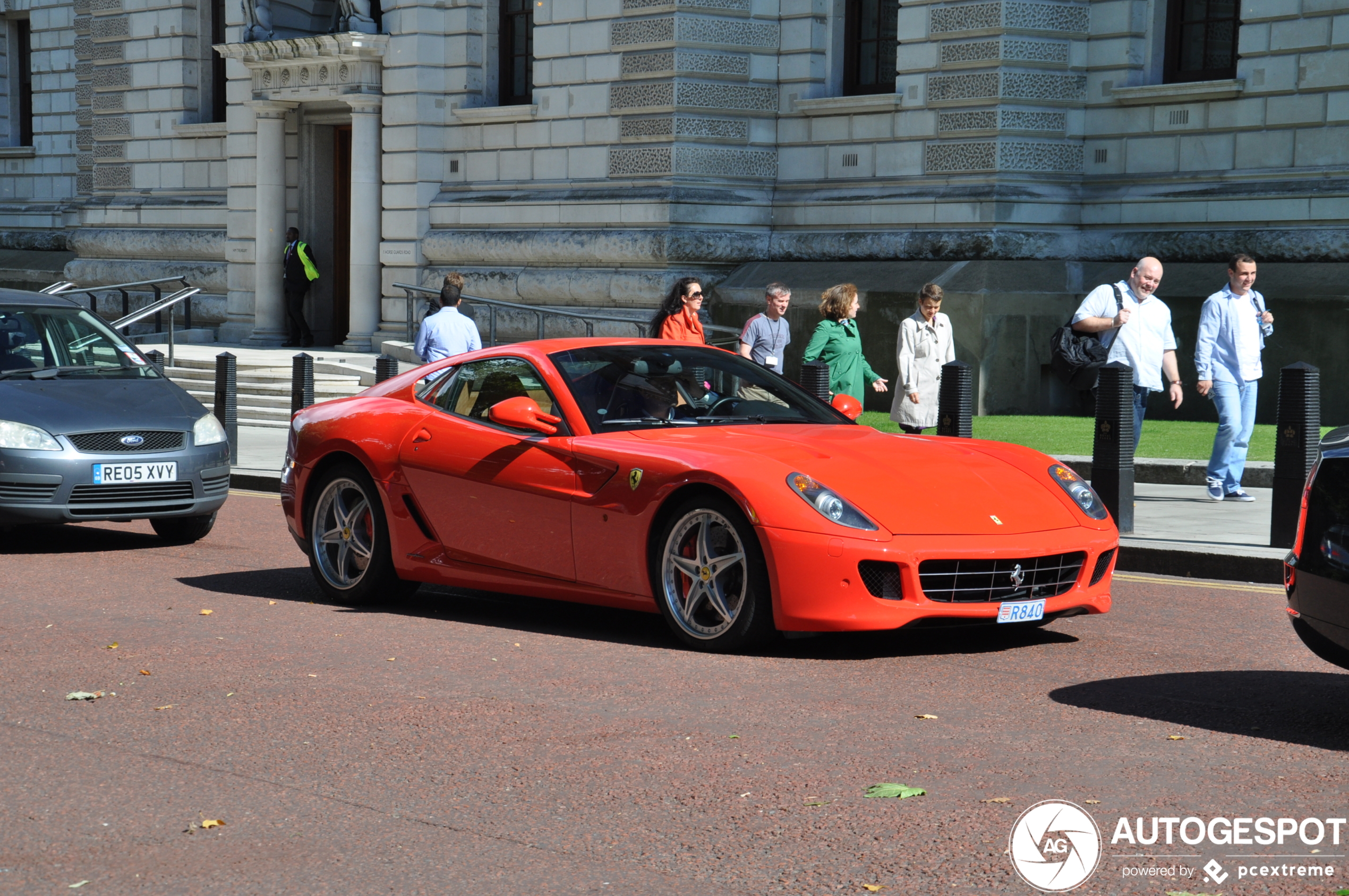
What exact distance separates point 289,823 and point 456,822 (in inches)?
17.6

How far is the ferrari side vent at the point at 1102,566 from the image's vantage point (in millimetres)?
7590

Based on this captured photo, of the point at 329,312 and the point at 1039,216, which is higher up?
the point at 1039,216

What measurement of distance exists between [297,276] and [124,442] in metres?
17.1

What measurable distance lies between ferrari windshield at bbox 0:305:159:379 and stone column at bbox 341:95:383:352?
13545 millimetres

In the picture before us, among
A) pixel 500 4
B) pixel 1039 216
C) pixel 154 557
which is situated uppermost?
pixel 500 4

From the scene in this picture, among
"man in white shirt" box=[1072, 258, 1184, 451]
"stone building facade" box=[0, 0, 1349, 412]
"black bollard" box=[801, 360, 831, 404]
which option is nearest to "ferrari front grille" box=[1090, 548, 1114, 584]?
"man in white shirt" box=[1072, 258, 1184, 451]

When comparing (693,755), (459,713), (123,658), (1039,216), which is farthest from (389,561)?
(1039,216)

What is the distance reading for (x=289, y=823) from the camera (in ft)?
16.0

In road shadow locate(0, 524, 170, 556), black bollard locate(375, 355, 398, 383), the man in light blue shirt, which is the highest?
the man in light blue shirt

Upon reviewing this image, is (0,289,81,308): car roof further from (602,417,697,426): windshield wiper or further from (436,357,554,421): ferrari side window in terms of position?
(602,417,697,426): windshield wiper

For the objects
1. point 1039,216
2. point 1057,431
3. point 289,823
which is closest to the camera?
point 289,823

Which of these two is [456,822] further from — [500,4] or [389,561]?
[500,4]

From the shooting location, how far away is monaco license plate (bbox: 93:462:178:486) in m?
10.8

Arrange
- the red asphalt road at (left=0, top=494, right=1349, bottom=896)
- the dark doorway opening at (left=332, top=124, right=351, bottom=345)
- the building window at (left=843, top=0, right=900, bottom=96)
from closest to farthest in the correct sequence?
the red asphalt road at (left=0, top=494, right=1349, bottom=896) → the building window at (left=843, top=0, right=900, bottom=96) → the dark doorway opening at (left=332, top=124, right=351, bottom=345)
